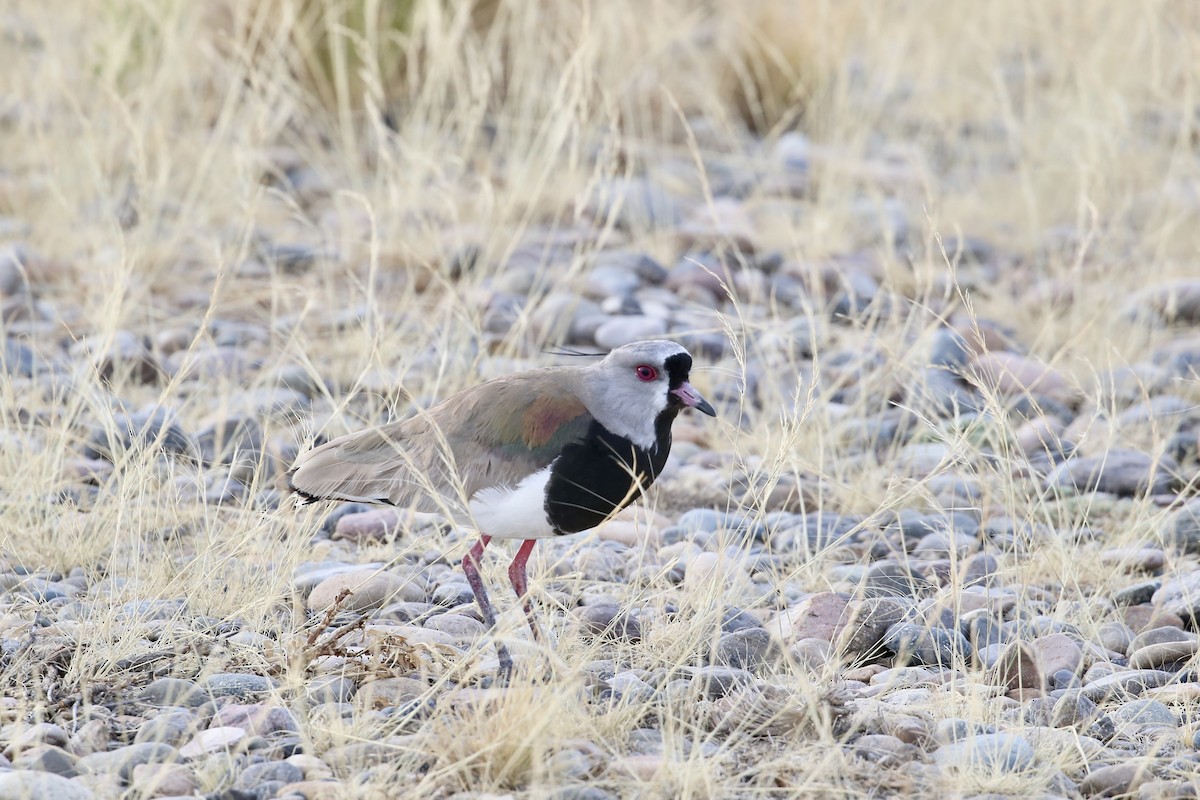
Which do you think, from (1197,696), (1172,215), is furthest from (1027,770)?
(1172,215)

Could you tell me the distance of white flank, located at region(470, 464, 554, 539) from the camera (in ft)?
11.3

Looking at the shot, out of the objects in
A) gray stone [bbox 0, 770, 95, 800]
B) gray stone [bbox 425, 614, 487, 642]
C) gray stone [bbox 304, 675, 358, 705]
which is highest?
gray stone [bbox 0, 770, 95, 800]

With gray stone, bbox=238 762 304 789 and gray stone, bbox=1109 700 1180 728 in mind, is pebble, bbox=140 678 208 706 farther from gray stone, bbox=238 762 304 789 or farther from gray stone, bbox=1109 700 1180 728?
gray stone, bbox=1109 700 1180 728

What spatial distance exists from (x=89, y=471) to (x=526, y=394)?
5.52 ft

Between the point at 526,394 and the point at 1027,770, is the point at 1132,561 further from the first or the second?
the point at 526,394

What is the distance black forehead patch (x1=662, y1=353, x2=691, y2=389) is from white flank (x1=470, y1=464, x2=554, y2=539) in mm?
374

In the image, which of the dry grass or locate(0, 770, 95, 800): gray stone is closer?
locate(0, 770, 95, 800): gray stone

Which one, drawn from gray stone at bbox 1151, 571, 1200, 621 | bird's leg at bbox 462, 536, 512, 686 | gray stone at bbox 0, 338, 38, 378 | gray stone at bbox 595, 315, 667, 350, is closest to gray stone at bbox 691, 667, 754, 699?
bird's leg at bbox 462, 536, 512, 686

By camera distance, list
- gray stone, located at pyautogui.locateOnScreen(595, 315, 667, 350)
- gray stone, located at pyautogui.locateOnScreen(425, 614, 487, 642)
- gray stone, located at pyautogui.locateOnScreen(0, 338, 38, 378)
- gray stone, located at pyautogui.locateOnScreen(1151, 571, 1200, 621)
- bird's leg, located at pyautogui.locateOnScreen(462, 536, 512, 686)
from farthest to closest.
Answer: gray stone, located at pyautogui.locateOnScreen(595, 315, 667, 350) < gray stone, located at pyautogui.locateOnScreen(0, 338, 38, 378) < gray stone, located at pyautogui.locateOnScreen(1151, 571, 1200, 621) < gray stone, located at pyautogui.locateOnScreen(425, 614, 487, 642) < bird's leg, located at pyautogui.locateOnScreen(462, 536, 512, 686)

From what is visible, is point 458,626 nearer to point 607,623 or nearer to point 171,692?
point 607,623

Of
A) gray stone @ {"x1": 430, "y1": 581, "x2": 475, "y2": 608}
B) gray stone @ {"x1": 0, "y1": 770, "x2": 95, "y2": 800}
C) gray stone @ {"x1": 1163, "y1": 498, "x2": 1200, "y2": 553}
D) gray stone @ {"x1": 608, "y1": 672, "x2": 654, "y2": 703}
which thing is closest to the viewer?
gray stone @ {"x1": 0, "y1": 770, "x2": 95, "y2": 800}

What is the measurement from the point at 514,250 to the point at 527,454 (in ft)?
10.7

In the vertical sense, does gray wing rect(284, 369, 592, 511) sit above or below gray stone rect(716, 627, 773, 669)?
above

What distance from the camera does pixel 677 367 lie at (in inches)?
140
